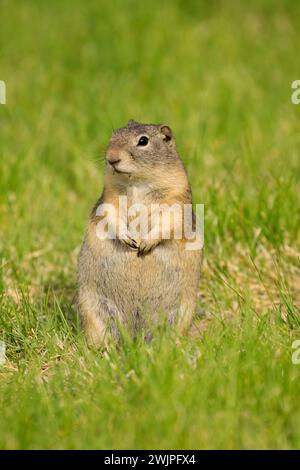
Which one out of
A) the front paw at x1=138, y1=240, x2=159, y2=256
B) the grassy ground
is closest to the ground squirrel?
the front paw at x1=138, y1=240, x2=159, y2=256

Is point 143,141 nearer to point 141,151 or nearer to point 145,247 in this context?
point 141,151

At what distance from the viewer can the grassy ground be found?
361 cm

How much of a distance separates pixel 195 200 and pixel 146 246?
1.64m

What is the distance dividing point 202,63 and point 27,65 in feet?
5.85

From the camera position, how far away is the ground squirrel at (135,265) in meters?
Result: 4.55

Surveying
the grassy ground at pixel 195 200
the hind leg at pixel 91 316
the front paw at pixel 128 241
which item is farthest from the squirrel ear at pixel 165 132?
the hind leg at pixel 91 316

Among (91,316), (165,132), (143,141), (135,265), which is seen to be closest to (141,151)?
(143,141)

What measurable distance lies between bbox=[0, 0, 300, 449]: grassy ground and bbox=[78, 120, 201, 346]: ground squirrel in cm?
19

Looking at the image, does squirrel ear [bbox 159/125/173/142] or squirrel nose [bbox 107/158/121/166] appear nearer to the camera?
squirrel nose [bbox 107/158/121/166]

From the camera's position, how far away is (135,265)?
456 cm

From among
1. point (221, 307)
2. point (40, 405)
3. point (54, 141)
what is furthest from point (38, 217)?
point (40, 405)

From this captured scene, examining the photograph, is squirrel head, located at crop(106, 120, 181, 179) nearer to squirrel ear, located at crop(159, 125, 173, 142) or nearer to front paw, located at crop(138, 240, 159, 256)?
squirrel ear, located at crop(159, 125, 173, 142)

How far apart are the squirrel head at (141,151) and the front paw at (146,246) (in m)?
0.34

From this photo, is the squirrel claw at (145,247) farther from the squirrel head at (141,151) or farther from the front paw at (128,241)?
the squirrel head at (141,151)
